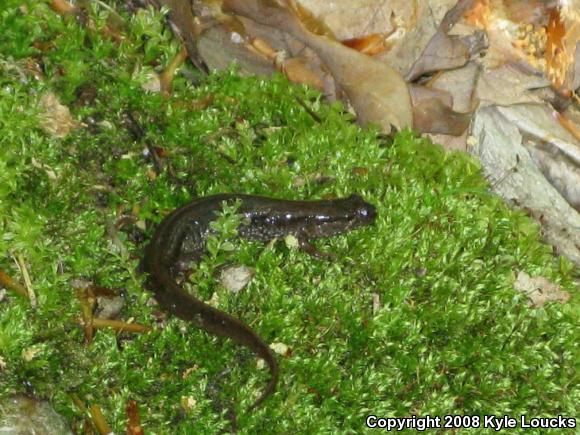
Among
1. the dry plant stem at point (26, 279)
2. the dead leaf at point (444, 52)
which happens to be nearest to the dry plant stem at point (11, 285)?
the dry plant stem at point (26, 279)

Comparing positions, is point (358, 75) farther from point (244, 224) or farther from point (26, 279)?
point (26, 279)

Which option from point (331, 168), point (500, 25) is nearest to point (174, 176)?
point (331, 168)

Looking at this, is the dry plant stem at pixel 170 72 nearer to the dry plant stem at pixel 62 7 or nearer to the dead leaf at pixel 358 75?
the dead leaf at pixel 358 75

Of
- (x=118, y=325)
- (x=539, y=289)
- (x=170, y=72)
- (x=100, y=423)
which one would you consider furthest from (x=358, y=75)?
(x=100, y=423)

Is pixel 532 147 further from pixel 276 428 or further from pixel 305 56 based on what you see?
pixel 276 428

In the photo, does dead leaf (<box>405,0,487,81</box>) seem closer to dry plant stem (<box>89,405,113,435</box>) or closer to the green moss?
the green moss

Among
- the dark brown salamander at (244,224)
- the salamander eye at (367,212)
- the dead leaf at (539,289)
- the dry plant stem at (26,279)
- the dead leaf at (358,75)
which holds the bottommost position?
the dry plant stem at (26,279)
